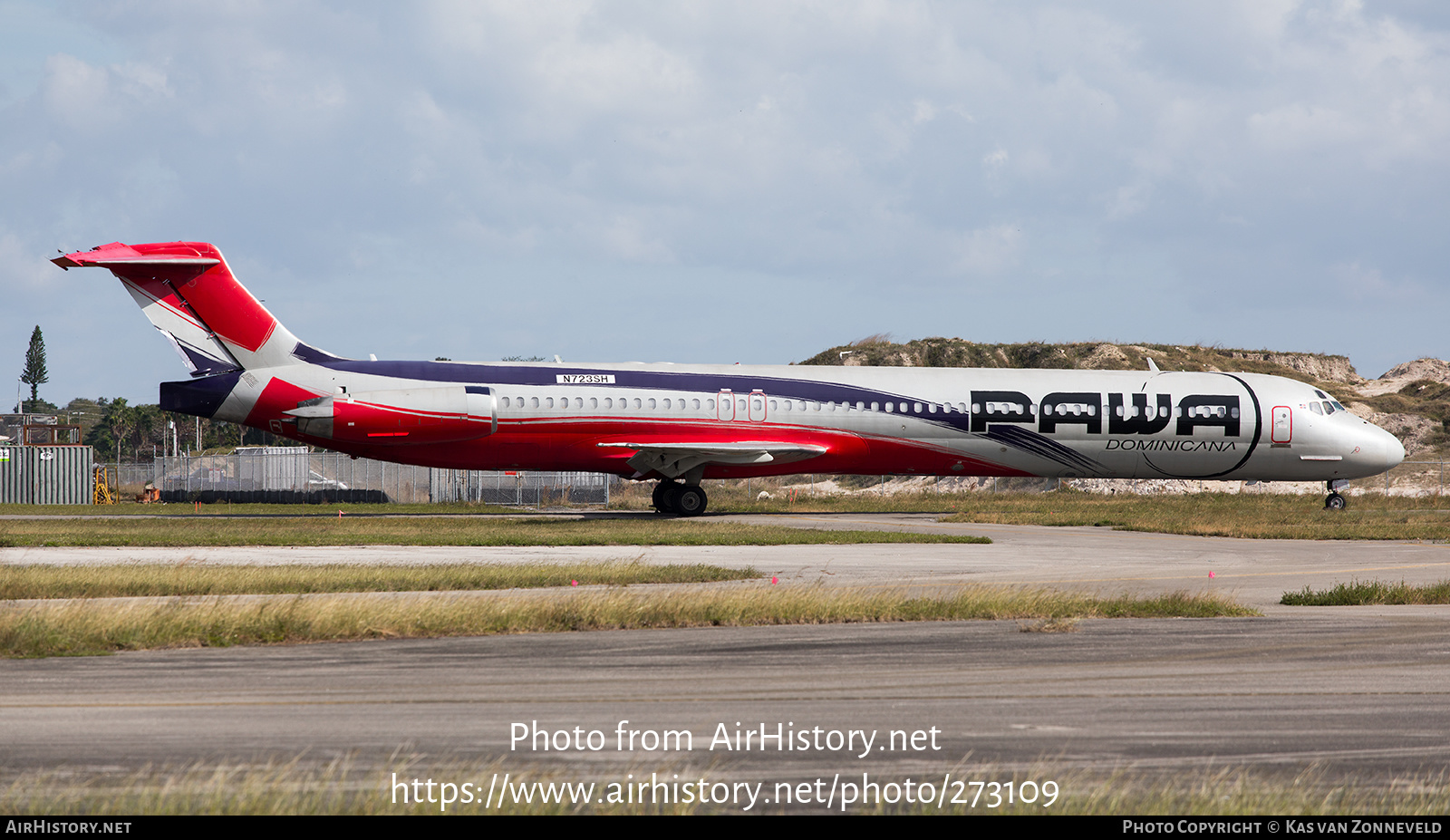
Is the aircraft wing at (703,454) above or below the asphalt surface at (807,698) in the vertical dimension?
above

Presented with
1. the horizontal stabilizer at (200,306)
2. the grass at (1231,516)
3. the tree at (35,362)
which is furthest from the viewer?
the tree at (35,362)

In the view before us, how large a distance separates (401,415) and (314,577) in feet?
55.4

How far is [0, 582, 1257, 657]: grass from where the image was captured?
11.9 m

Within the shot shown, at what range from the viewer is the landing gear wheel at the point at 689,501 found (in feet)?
116

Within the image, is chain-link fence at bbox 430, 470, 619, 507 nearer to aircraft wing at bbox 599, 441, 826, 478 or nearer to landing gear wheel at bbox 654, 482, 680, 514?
landing gear wheel at bbox 654, 482, 680, 514

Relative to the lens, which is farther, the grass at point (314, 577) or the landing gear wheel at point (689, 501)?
the landing gear wheel at point (689, 501)

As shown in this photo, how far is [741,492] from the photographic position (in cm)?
6106

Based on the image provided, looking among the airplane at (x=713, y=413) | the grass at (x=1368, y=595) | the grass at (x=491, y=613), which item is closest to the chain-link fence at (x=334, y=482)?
the airplane at (x=713, y=413)

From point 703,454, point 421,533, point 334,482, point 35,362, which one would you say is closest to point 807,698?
point 421,533

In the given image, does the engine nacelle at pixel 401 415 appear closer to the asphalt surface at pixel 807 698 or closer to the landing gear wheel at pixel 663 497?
the landing gear wheel at pixel 663 497

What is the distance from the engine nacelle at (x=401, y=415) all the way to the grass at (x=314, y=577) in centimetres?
1423

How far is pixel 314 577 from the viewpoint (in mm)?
16922

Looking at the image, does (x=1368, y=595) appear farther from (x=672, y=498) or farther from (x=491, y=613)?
(x=672, y=498)
